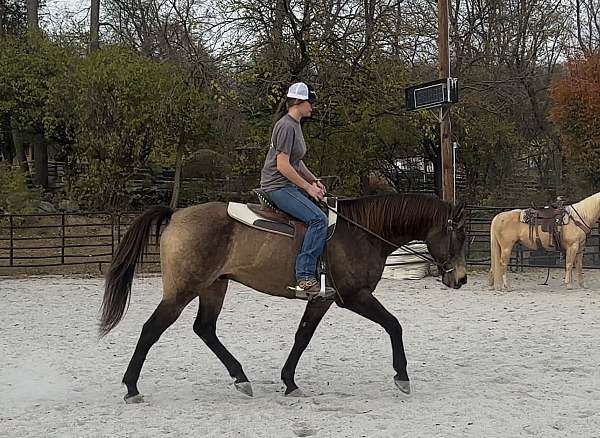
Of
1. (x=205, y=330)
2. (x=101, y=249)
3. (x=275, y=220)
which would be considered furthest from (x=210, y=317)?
(x=101, y=249)

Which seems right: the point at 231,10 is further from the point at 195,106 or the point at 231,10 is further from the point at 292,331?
the point at 292,331

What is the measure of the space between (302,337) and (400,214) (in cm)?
115

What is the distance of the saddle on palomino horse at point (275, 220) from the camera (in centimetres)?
499

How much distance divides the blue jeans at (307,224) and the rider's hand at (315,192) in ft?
0.28

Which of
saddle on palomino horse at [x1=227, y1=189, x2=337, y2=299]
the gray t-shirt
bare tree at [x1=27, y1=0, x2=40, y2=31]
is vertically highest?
bare tree at [x1=27, y1=0, x2=40, y2=31]

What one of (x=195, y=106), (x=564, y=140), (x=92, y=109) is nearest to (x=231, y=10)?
(x=195, y=106)

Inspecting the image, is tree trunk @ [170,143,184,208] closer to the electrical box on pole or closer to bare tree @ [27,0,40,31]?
bare tree @ [27,0,40,31]

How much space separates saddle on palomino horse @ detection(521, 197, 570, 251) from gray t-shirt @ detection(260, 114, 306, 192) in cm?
667

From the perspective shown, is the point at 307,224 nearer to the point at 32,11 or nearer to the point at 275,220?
the point at 275,220

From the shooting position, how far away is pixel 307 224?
4.96 meters

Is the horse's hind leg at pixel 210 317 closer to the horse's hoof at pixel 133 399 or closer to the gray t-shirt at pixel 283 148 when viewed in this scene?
the horse's hoof at pixel 133 399

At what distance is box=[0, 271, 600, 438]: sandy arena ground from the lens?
4367 mm

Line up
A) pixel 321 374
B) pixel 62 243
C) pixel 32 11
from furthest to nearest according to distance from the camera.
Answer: pixel 32 11
pixel 62 243
pixel 321 374

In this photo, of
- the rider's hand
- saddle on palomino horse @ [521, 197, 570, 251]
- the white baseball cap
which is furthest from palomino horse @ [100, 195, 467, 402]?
saddle on palomino horse @ [521, 197, 570, 251]
